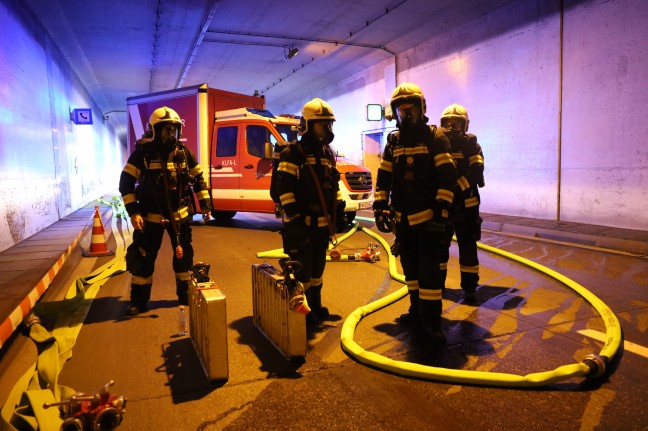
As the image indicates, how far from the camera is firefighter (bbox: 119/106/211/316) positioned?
180 inches

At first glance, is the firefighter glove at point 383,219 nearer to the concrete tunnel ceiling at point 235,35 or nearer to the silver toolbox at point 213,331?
the silver toolbox at point 213,331

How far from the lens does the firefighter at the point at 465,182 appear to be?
4891 mm

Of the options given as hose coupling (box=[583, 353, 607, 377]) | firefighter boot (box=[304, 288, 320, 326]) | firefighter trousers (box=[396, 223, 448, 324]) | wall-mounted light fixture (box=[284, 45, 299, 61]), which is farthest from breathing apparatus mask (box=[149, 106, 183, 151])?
Result: wall-mounted light fixture (box=[284, 45, 299, 61])

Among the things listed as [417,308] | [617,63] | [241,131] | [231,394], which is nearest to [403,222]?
Answer: [417,308]

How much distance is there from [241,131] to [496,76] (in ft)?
23.6

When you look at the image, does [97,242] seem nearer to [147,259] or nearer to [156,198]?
[147,259]

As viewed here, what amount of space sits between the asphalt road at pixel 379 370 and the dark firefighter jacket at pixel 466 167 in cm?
112

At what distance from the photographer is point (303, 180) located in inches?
159

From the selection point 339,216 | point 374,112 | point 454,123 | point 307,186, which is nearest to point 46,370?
point 307,186

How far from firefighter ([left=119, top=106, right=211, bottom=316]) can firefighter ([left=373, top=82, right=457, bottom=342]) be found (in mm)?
2225

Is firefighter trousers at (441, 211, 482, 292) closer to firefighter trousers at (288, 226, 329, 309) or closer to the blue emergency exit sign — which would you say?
firefighter trousers at (288, 226, 329, 309)

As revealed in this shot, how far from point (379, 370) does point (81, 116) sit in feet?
52.6

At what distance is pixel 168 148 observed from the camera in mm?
4656

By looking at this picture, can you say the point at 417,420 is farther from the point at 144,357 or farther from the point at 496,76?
the point at 496,76
